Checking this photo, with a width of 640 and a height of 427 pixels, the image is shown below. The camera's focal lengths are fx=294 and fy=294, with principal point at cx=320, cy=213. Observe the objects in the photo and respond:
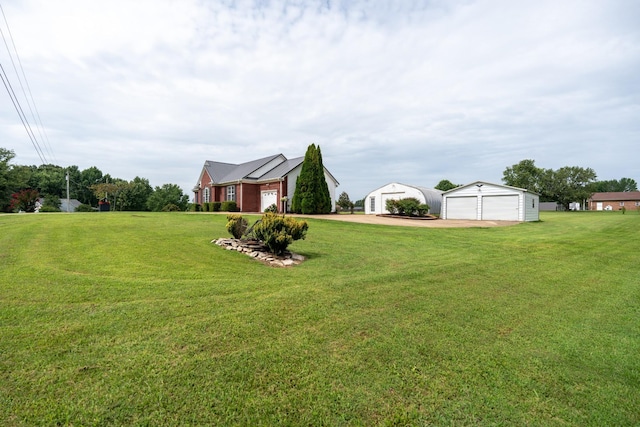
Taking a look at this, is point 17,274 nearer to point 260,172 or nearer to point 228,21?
point 228,21

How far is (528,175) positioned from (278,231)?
5758 cm

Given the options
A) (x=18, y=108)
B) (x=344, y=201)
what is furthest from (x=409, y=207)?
(x=18, y=108)

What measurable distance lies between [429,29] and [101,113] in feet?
65.3

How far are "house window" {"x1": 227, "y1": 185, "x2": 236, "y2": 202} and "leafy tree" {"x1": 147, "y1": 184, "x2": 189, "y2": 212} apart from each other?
82.2ft

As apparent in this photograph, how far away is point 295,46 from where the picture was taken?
40.0 feet

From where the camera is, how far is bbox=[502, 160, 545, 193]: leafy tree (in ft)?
166

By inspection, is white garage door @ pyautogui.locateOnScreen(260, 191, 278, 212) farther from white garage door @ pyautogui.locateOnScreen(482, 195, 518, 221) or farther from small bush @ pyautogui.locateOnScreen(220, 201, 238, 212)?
white garage door @ pyautogui.locateOnScreen(482, 195, 518, 221)

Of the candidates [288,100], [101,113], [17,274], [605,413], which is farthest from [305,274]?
[101,113]

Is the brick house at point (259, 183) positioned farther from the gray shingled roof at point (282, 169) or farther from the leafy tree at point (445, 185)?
the leafy tree at point (445, 185)

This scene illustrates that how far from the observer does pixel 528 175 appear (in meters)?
51.0

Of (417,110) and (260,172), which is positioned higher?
(417,110)

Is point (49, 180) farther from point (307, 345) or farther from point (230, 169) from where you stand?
point (307, 345)

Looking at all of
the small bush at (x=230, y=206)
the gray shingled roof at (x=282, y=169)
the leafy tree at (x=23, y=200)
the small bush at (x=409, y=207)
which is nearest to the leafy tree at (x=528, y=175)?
the small bush at (x=409, y=207)

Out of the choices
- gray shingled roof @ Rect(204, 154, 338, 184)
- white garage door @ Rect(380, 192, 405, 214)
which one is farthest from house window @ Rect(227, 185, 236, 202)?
white garage door @ Rect(380, 192, 405, 214)
